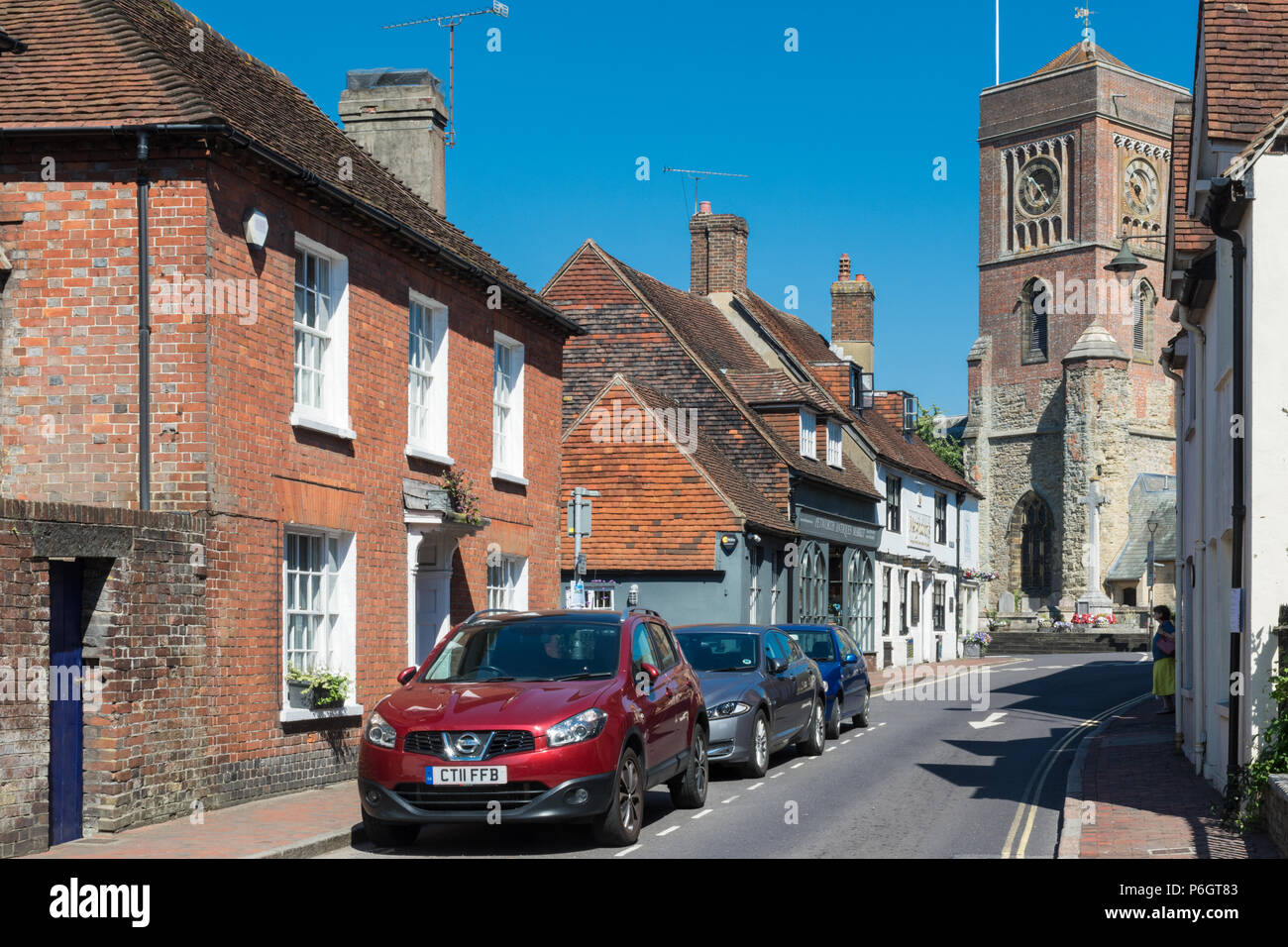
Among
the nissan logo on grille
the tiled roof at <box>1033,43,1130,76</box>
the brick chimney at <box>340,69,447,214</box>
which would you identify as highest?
the tiled roof at <box>1033,43,1130,76</box>

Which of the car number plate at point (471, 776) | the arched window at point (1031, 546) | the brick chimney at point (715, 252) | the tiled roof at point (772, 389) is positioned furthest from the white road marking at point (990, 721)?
the arched window at point (1031, 546)

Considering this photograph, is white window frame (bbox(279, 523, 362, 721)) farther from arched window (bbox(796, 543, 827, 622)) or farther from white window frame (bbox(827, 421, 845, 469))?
white window frame (bbox(827, 421, 845, 469))

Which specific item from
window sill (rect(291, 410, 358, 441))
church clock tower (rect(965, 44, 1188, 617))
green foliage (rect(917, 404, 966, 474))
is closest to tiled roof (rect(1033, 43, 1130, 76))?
church clock tower (rect(965, 44, 1188, 617))

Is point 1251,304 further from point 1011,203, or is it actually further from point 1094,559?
point 1011,203

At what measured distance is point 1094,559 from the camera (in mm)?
A: 75125

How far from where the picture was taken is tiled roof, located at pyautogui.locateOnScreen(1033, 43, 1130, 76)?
82250 mm

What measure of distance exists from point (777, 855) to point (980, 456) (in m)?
75.6

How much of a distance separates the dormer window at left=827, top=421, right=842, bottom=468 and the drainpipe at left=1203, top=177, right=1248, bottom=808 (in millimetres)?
25839

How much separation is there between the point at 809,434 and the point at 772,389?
6.62 feet

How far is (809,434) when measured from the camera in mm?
37531

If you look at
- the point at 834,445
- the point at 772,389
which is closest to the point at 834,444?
the point at 834,445

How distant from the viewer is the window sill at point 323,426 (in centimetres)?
1441

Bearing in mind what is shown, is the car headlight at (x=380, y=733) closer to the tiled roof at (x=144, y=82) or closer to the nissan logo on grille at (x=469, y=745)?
the nissan logo on grille at (x=469, y=745)

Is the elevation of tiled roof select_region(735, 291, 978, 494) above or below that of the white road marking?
above
